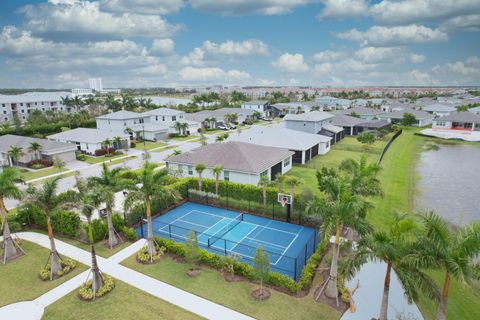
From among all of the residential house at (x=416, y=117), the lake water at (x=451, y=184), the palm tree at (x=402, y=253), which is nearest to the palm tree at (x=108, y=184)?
the palm tree at (x=402, y=253)

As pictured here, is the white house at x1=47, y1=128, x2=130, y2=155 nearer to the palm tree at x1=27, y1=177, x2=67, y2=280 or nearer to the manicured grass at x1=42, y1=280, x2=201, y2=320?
the palm tree at x1=27, y1=177, x2=67, y2=280

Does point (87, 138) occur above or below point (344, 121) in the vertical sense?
below

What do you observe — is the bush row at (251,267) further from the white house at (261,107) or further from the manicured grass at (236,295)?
the white house at (261,107)

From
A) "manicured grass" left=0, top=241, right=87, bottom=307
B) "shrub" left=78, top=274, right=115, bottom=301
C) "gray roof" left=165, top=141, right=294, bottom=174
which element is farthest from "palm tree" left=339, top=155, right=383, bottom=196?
"manicured grass" left=0, top=241, right=87, bottom=307

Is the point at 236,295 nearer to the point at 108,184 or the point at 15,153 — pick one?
the point at 108,184

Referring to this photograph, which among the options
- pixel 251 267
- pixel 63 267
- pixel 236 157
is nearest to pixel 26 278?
pixel 63 267

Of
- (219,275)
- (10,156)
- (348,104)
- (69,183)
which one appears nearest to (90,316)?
(219,275)
